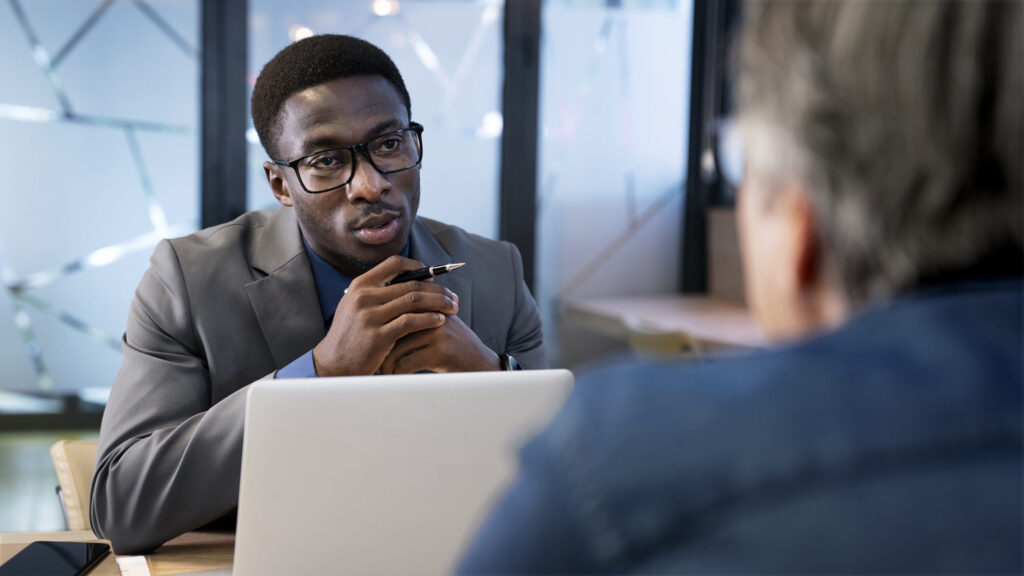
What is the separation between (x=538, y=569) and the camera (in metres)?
0.43

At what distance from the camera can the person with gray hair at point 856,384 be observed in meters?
0.39

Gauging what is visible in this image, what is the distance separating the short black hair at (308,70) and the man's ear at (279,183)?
23mm

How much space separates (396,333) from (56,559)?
0.51 meters

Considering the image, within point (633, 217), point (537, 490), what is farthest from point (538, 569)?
point (633, 217)

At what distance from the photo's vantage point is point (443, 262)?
181cm

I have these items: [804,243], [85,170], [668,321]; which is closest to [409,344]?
[804,243]

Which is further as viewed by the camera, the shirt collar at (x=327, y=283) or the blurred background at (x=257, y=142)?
the blurred background at (x=257, y=142)

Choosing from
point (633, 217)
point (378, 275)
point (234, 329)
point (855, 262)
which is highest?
point (855, 262)

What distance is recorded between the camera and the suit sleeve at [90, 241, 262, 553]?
125 cm

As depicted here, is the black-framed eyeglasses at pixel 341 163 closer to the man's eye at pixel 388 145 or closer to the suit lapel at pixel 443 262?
the man's eye at pixel 388 145

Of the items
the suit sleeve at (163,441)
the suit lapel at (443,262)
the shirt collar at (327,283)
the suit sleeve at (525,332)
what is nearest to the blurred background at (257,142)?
the suit sleeve at (525,332)

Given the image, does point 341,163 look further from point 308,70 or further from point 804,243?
point 804,243

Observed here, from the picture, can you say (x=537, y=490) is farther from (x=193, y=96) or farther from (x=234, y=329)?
(x=193, y=96)

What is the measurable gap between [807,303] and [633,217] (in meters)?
4.21
